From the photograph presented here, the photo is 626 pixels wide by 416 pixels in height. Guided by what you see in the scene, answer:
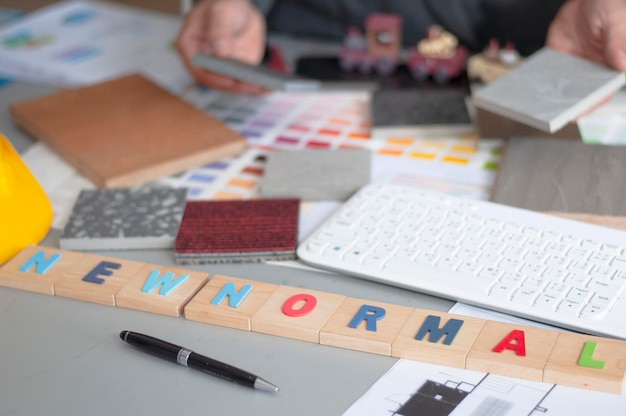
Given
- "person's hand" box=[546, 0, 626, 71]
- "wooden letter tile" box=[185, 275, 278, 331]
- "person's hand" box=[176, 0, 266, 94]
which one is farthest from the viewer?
"person's hand" box=[176, 0, 266, 94]

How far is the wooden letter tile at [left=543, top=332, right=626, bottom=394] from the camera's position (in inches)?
22.9

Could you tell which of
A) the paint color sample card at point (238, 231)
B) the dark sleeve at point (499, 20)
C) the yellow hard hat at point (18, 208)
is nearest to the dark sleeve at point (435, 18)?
the dark sleeve at point (499, 20)

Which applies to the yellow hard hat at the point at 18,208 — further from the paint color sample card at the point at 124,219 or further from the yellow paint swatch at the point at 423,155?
the yellow paint swatch at the point at 423,155

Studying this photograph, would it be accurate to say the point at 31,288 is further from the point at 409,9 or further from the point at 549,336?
the point at 409,9

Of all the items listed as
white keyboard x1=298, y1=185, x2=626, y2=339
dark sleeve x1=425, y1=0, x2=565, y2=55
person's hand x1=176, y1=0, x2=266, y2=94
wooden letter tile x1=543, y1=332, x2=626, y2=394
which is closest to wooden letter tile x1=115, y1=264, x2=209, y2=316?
white keyboard x1=298, y1=185, x2=626, y2=339

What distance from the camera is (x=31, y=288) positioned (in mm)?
753

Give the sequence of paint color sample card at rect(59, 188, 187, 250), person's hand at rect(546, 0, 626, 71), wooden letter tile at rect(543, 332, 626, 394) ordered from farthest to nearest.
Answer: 1. person's hand at rect(546, 0, 626, 71)
2. paint color sample card at rect(59, 188, 187, 250)
3. wooden letter tile at rect(543, 332, 626, 394)

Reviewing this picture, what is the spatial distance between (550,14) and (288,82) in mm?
526

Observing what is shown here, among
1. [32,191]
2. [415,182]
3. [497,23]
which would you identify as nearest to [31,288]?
[32,191]

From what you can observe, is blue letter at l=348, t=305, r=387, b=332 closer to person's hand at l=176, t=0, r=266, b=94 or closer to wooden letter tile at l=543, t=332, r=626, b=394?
wooden letter tile at l=543, t=332, r=626, b=394

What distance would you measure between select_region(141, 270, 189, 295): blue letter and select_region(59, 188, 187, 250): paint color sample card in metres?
0.07

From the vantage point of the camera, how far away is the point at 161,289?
0.73 meters

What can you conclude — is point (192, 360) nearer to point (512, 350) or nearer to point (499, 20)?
point (512, 350)

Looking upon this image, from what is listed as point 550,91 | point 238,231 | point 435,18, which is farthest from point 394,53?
point 238,231
